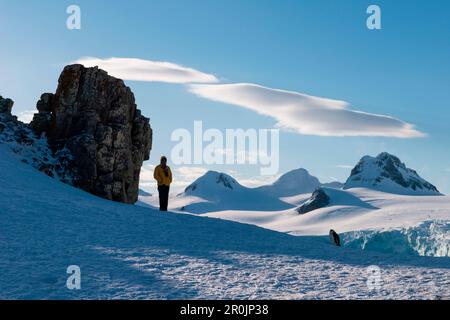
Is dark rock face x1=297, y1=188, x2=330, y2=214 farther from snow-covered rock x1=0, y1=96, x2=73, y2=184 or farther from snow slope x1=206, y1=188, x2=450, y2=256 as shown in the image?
snow-covered rock x1=0, y1=96, x2=73, y2=184

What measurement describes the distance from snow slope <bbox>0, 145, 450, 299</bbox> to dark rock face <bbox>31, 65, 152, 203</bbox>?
9647 millimetres

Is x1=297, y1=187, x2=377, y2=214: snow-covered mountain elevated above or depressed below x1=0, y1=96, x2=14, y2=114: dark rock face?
below

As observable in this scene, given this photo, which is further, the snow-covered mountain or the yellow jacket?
the snow-covered mountain

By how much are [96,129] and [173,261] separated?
63.5 feet

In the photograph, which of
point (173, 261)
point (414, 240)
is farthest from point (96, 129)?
point (414, 240)

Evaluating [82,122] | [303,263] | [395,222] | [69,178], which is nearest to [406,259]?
[303,263]

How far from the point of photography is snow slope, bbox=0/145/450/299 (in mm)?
10055

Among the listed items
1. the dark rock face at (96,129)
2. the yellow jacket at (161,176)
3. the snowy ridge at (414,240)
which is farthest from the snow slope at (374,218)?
the yellow jacket at (161,176)

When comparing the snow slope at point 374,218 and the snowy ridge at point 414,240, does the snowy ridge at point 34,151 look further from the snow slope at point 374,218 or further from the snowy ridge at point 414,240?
the snow slope at point 374,218

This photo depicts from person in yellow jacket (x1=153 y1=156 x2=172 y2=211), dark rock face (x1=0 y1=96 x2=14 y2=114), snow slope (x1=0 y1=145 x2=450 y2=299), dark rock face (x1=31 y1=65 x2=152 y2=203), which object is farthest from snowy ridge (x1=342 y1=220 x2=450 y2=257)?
snow slope (x1=0 y1=145 x2=450 y2=299)

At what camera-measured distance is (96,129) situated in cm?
3025

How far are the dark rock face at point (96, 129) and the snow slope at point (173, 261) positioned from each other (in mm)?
9647
